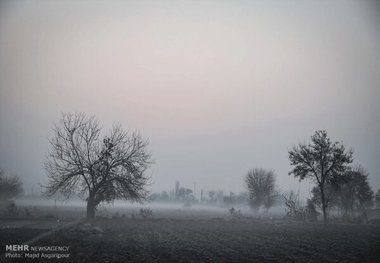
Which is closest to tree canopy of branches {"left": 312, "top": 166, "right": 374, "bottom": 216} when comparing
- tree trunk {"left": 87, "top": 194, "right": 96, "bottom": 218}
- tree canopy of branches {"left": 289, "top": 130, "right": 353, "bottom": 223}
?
tree canopy of branches {"left": 289, "top": 130, "right": 353, "bottom": 223}

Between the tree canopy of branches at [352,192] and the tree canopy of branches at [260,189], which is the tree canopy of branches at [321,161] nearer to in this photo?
the tree canopy of branches at [352,192]

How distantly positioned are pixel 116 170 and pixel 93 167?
292cm

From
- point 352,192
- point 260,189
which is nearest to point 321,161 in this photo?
point 352,192

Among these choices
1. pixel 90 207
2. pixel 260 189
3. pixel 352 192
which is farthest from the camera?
pixel 260 189

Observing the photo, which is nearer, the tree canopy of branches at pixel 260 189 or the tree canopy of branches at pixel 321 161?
the tree canopy of branches at pixel 321 161

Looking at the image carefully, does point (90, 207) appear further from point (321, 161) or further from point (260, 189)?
point (260, 189)

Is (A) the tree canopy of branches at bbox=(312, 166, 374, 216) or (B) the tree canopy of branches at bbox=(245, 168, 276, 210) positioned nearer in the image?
Result: (A) the tree canopy of branches at bbox=(312, 166, 374, 216)

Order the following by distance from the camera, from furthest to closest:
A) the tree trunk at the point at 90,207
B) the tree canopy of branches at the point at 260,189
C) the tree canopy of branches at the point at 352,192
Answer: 1. the tree canopy of branches at the point at 260,189
2. the tree canopy of branches at the point at 352,192
3. the tree trunk at the point at 90,207

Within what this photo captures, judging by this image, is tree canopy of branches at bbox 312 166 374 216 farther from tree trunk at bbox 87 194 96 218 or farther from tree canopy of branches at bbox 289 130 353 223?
tree trunk at bbox 87 194 96 218

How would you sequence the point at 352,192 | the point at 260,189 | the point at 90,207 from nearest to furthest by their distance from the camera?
the point at 90,207 → the point at 352,192 → the point at 260,189

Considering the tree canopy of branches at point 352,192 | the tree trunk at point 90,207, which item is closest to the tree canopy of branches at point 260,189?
the tree canopy of branches at point 352,192

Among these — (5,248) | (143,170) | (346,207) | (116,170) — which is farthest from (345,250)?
(346,207)

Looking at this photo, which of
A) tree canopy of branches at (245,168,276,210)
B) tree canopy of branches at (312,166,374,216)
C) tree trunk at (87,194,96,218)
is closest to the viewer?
tree trunk at (87,194,96,218)

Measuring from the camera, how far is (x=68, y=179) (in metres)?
34.5
